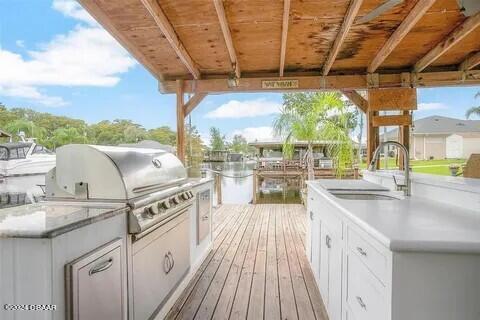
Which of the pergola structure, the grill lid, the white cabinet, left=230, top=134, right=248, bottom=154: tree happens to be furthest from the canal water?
the grill lid

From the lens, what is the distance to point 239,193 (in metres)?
9.75

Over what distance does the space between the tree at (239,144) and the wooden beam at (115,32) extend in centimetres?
1243

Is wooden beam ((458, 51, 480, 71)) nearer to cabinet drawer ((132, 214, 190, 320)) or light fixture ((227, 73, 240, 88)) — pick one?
light fixture ((227, 73, 240, 88))

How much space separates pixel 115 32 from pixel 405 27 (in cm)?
317

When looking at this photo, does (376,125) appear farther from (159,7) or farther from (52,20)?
(52,20)

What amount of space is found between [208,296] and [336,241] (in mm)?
1431

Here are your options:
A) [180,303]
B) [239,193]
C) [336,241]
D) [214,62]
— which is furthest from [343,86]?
[239,193]

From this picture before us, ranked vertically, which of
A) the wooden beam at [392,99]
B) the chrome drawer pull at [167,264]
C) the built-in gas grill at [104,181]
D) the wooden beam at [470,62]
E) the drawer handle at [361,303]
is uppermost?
the wooden beam at [470,62]

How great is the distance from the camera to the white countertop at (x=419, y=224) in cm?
102

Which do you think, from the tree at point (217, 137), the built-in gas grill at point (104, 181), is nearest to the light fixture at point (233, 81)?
the built-in gas grill at point (104, 181)

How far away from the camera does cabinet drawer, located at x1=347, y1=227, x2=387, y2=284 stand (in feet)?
3.72

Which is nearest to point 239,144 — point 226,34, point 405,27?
point 226,34

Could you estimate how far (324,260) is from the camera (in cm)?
229

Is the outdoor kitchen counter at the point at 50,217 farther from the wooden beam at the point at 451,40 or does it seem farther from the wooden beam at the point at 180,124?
the wooden beam at the point at 451,40
